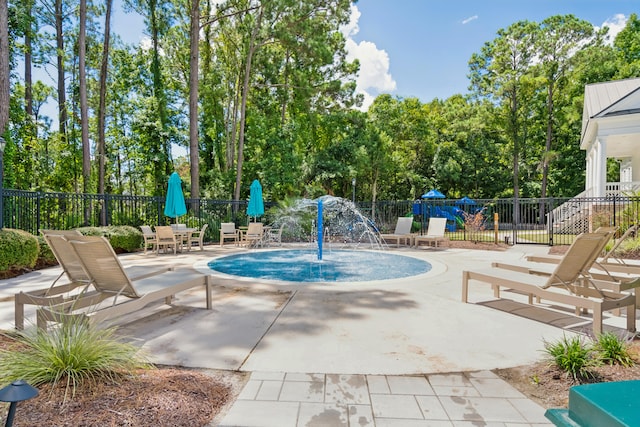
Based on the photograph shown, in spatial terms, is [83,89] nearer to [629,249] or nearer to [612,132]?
[629,249]

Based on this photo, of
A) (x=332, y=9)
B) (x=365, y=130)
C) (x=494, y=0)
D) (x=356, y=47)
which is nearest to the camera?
(x=494, y=0)

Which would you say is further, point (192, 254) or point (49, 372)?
point (192, 254)

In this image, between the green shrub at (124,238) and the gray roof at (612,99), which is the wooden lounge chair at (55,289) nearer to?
the green shrub at (124,238)

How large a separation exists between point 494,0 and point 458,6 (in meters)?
2.03

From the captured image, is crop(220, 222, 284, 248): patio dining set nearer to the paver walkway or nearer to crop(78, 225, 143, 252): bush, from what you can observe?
crop(78, 225, 143, 252): bush

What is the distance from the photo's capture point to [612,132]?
1611cm

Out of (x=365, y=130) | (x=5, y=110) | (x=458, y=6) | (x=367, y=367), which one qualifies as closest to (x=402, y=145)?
(x=365, y=130)

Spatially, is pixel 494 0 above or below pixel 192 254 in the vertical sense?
above

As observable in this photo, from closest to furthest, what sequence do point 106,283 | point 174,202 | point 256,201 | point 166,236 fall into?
1. point 106,283
2. point 166,236
3. point 174,202
4. point 256,201

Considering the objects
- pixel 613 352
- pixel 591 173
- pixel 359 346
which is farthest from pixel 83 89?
pixel 591 173

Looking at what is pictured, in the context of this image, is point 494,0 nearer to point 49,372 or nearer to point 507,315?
point 507,315

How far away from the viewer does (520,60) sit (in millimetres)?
29062

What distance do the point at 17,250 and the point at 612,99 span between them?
25.3 m

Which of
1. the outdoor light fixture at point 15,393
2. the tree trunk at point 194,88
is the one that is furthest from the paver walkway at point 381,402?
the tree trunk at point 194,88
